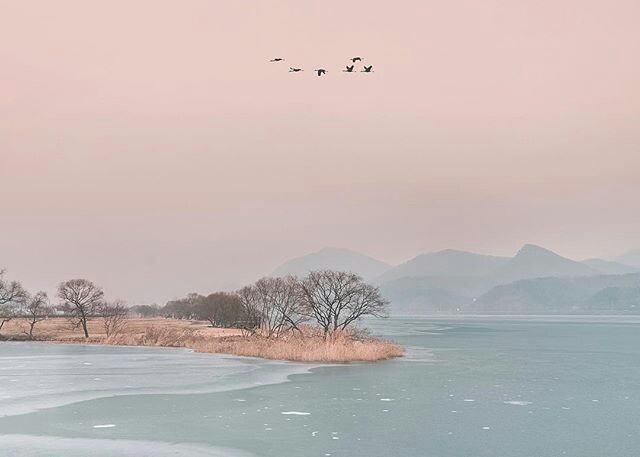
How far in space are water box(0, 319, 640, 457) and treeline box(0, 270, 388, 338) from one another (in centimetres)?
1869

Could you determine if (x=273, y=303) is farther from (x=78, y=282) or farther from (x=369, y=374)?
(x=369, y=374)

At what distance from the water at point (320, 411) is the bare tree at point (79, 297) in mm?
50037

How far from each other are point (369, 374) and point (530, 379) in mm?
7660

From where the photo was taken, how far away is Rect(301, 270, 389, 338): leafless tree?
176 ft

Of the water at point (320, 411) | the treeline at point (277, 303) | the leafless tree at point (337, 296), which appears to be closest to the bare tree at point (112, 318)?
the treeline at point (277, 303)

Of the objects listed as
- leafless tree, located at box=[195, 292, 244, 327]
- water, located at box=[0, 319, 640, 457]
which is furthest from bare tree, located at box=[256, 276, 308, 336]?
water, located at box=[0, 319, 640, 457]

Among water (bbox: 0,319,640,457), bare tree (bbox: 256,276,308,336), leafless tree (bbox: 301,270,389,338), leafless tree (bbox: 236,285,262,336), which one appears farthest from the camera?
leafless tree (bbox: 236,285,262,336)

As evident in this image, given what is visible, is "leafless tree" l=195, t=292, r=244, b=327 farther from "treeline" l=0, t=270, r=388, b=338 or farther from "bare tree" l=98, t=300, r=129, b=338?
"bare tree" l=98, t=300, r=129, b=338

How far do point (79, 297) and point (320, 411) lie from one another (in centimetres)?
7326

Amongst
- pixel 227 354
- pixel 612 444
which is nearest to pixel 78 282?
pixel 227 354

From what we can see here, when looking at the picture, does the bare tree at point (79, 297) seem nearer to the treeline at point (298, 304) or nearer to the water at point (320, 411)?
the treeline at point (298, 304)

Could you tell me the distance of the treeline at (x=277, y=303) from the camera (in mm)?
54625

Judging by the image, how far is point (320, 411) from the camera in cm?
1992

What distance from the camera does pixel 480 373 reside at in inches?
1293
